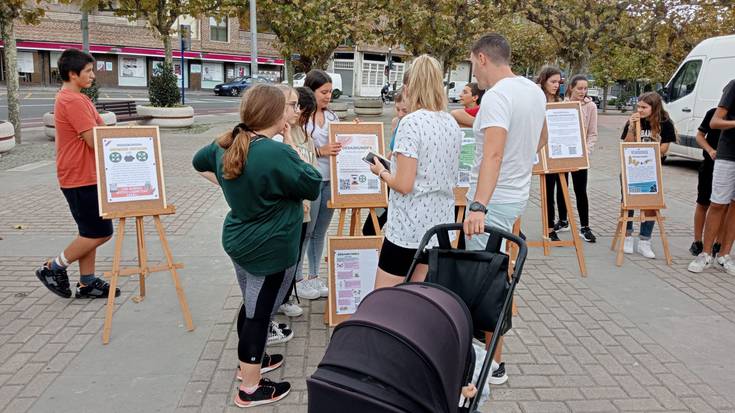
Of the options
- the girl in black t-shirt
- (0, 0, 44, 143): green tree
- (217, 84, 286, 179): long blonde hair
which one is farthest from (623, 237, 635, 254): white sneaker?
(0, 0, 44, 143): green tree

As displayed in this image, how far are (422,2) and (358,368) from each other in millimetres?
20986

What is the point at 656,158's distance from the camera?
6.31 meters

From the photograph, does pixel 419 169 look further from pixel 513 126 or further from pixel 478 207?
pixel 513 126

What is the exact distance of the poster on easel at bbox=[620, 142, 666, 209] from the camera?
619cm

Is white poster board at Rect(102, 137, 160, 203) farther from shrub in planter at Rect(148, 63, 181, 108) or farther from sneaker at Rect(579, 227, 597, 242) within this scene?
shrub in planter at Rect(148, 63, 181, 108)

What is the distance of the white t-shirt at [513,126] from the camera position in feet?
10.4

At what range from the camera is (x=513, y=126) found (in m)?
3.26

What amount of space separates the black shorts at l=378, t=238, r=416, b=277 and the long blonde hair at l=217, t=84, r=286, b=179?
1.05 metres

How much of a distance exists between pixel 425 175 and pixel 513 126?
0.57m

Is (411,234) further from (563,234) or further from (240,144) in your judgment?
(563,234)

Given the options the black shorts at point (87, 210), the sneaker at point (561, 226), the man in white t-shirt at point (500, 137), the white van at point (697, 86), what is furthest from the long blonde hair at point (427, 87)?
the white van at point (697, 86)

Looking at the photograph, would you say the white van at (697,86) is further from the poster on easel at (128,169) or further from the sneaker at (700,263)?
the poster on easel at (128,169)

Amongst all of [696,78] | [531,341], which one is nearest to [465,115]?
[531,341]

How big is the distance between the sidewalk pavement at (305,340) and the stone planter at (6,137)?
6.45m
